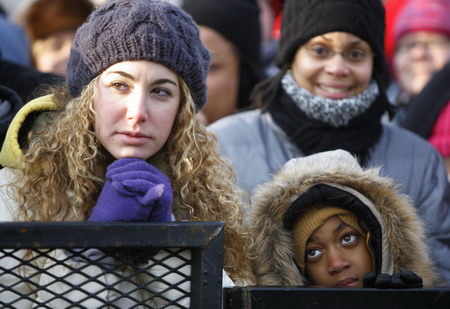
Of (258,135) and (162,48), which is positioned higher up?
(258,135)

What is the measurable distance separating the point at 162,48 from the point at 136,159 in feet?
1.13

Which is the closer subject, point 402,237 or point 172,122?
point 172,122

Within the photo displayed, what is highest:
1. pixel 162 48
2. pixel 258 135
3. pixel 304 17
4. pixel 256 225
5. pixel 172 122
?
pixel 304 17


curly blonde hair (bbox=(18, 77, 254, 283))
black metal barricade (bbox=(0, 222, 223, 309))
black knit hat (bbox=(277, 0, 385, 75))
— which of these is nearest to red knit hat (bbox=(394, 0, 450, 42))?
black knit hat (bbox=(277, 0, 385, 75))

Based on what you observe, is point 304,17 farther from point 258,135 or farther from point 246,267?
point 246,267

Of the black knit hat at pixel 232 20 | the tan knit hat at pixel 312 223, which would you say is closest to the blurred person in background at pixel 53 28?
the black knit hat at pixel 232 20

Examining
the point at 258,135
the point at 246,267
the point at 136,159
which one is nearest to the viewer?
the point at 136,159

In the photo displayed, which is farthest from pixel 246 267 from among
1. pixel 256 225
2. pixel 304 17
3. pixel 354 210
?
pixel 304 17

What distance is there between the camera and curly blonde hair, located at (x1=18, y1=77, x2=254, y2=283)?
2.70m

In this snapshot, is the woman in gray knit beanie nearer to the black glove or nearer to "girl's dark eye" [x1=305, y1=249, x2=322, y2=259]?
"girl's dark eye" [x1=305, y1=249, x2=322, y2=259]

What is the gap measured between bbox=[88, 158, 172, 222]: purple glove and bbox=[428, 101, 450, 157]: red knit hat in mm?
2437

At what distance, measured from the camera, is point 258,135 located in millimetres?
4031

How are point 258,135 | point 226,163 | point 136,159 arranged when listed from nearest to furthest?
point 136,159
point 226,163
point 258,135

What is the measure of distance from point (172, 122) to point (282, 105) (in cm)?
139
